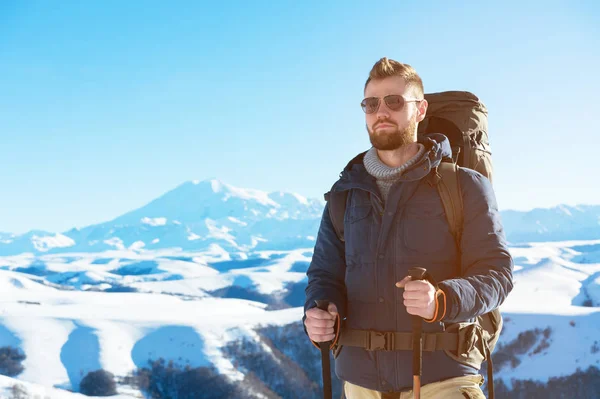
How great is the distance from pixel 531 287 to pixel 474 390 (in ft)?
449

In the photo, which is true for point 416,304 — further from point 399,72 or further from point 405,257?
point 399,72

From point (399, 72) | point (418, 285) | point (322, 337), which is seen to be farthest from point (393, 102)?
point (322, 337)

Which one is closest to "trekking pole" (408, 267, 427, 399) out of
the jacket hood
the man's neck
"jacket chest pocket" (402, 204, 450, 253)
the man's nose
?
"jacket chest pocket" (402, 204, 450, 253)

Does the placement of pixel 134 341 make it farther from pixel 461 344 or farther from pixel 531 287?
pixel 531 287

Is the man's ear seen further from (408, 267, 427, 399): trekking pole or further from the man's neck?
(408, 267, 427, 399): trekking pole

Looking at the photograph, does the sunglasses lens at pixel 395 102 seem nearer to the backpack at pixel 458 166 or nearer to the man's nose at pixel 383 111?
the man's nose at pixel 383 111

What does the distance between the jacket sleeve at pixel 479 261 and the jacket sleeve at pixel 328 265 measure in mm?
1111

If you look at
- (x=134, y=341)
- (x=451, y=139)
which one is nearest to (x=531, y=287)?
(x=134, y=341)

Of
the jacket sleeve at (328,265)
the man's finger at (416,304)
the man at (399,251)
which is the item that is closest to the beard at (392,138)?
the man at (399,251)

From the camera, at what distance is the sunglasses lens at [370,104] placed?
436 centimetres

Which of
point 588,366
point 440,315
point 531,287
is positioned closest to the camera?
point 440,315

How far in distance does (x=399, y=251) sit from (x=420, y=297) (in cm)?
72

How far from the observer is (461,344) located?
12.8ft

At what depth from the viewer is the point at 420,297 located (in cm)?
337
